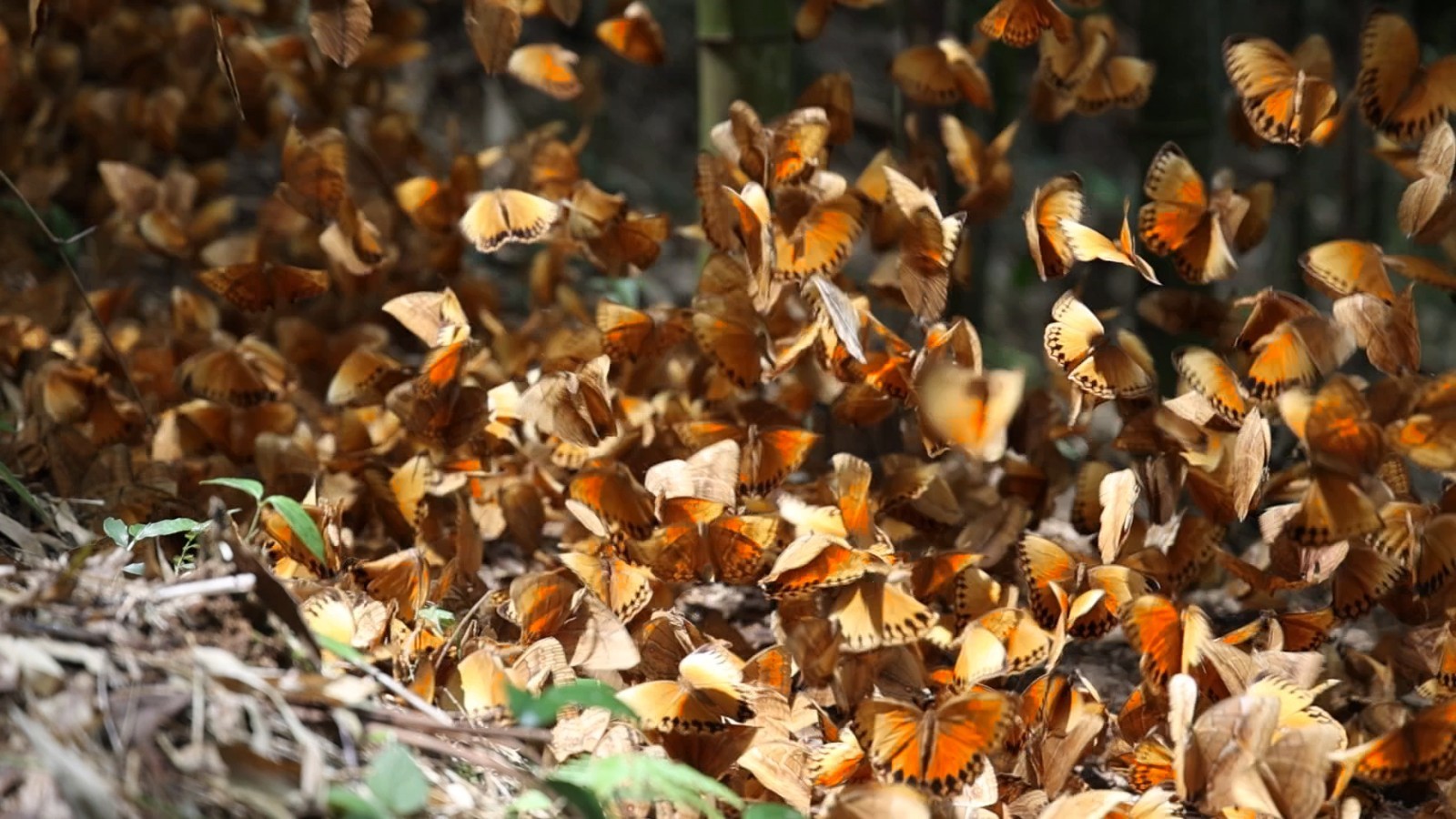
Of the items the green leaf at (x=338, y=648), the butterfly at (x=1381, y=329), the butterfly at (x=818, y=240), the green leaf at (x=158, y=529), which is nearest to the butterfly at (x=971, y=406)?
the butterfly at (x=818, y=240)

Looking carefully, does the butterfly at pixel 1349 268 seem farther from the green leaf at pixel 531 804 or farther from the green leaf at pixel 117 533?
the green leaf at pixel 117 533

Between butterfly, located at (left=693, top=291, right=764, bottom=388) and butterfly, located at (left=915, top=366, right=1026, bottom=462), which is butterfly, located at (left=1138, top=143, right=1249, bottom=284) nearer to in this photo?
butterfly, located at (left=915, top=366, right=1026, bottom=462)

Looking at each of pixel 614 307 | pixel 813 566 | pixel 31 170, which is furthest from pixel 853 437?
pixel 31 170

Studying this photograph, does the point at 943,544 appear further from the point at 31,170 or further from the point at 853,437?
the point at 31,170

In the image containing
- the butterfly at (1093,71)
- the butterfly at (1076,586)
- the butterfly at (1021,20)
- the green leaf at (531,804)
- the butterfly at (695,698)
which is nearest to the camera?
the green leaf at (531,804)

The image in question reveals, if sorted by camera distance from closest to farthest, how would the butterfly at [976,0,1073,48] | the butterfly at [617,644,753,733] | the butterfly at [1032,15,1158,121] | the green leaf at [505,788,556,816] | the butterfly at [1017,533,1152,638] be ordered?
the green leaf at [505,788,556,816]
the butterfly at [617,644,753,733]
the butterfly at [1017,533,1152,638]
the butterfly at [976,0,1073,48]
the butterfly at [1032,15,1158,121]

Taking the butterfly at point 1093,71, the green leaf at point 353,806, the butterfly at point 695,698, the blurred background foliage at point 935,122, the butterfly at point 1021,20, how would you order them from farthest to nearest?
the blurred background foliage at point 935,122 → the butterfly at point 1093,71 → the butterfly at point 1021,20 → the butterfly at point 695,698 → the green leaf at point 353,806

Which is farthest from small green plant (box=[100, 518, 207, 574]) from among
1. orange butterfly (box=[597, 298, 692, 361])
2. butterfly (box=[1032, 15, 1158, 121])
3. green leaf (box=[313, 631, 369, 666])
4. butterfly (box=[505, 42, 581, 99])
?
butterfly (box=[1032, 15, 1158, 121])

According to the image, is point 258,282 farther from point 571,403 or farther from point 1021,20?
point 1021,20
